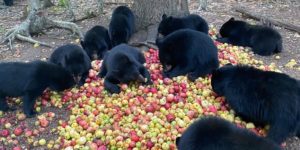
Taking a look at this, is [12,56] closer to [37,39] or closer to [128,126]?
[37,39]

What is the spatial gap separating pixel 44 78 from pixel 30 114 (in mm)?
584

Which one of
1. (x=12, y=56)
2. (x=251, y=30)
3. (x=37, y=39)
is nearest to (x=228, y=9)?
(x=251, y=30)

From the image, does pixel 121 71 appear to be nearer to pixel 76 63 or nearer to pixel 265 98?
pixel 76 63

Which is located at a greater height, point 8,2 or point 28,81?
point 28,81

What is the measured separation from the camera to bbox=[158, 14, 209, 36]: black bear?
888cm

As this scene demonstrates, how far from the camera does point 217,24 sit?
1091 centimetres

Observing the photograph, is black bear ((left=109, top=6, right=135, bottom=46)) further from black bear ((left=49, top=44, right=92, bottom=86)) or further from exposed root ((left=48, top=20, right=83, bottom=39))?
black bear ((left=49, top=44, right=92, bottom=86))

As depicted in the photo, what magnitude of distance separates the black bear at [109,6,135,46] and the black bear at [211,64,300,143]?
3421 millimetres

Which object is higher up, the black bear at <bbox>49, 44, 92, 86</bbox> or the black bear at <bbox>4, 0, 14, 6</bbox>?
the black bear at <bbox>49, 44, 92, 86</bbox>

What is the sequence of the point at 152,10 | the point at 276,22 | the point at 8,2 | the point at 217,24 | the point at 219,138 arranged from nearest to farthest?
the point at 219,138 → the point at 152,10 → the point at 217,24 → the point at 276,22 → the point at 8,2

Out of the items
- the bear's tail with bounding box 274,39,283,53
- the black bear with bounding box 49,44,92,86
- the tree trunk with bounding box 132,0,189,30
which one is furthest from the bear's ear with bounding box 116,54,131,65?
the bear's tail with bounding box 274,39,283,53

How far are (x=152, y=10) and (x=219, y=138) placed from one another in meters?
5.74

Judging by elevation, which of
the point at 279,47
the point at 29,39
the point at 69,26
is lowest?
the point at 279,47

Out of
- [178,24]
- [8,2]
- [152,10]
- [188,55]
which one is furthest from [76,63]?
[8,2]
